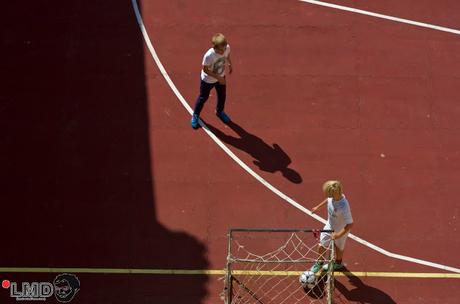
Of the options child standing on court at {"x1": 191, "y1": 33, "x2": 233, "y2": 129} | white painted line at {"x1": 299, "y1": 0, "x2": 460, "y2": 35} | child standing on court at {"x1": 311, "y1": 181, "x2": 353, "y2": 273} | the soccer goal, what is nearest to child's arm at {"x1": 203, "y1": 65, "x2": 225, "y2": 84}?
child standing on court at {"x1": 191, "y1": 33, "x2": 233, "y2": 129}

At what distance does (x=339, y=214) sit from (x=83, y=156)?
518 cm

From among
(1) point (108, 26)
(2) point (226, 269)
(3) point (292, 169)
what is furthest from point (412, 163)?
(1) point (108, 26)

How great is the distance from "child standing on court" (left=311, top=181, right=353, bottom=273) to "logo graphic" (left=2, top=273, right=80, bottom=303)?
4145mm

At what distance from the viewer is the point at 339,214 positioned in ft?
33.3

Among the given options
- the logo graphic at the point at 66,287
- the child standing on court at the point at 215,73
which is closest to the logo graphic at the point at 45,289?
the logo graphic at the point at 66,287

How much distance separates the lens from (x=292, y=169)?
12469 millimetres

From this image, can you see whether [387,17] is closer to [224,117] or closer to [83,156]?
[224,117]

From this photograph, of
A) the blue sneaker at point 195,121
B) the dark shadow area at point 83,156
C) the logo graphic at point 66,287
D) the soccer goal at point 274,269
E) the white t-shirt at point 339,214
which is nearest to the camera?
the white t-shirt at point 339,214

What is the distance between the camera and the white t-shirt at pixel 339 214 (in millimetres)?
10062

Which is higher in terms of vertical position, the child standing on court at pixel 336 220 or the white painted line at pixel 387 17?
the white painted line at pixel 387 17

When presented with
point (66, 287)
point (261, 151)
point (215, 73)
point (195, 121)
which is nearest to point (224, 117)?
point (195, 121)

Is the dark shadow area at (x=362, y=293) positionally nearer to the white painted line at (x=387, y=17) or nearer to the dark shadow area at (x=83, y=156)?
the dark shadow area at (x=83, y=156)

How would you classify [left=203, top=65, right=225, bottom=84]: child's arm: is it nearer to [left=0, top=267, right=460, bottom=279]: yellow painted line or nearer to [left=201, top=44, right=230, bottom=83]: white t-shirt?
[left=201, top=44, right=230, bottom=83]: white t-shirt

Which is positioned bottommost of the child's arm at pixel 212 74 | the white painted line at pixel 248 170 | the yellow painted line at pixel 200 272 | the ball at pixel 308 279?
the yellow painted line at pixel 200 272
